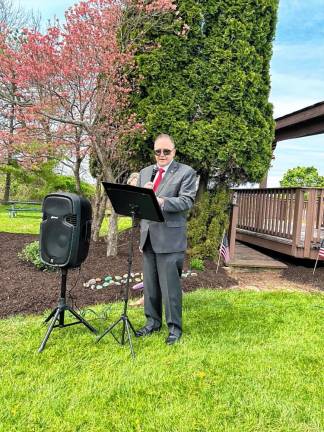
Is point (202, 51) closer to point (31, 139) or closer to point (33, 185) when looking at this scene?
point (31, 139)

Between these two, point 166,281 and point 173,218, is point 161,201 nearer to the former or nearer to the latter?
point 173,218

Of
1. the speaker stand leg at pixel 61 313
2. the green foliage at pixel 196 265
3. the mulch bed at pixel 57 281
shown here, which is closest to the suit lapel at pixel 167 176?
the speaker stand leg at pixel 61 313

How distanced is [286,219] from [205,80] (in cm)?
287

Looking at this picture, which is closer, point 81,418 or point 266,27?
point 81,418

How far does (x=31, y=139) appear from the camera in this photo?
6.10m

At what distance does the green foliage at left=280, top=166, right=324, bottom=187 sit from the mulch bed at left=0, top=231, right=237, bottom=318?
11792 millimetres

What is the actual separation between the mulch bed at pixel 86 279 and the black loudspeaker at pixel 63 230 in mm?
1088

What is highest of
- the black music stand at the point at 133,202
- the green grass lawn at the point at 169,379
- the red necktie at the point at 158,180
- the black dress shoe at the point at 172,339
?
the red necktie at the point at 158,180

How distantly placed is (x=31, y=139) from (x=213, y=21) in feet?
11.5

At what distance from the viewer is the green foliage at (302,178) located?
653 inches

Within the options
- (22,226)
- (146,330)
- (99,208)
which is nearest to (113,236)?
(99,208)

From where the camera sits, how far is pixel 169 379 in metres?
2.61

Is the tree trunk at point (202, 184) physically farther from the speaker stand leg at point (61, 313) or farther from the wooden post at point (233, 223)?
the speaker stand leg at point (61, 313)

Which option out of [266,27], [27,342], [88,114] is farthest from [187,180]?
[266,27]
